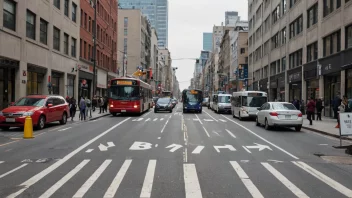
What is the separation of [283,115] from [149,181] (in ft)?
43.9

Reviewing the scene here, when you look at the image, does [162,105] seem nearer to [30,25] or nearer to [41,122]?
[30,25]

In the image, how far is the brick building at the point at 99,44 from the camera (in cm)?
4441

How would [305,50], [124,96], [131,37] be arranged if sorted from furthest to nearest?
[131,37], [305,50], [124,96]

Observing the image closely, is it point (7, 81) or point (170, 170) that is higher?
point (7, 81)

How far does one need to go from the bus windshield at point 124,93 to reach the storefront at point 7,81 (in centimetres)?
779

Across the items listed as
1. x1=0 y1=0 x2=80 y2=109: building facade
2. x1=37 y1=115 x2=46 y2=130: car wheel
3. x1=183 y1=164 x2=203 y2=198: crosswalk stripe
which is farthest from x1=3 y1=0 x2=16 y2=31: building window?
x1=183 y1=164 x2=203 y2=198: crosswalk stripe

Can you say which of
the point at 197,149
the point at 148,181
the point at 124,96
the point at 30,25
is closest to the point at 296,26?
the point at 124,96

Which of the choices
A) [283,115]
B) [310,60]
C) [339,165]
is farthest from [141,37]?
[339,165]

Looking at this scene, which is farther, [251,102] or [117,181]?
[251,102]

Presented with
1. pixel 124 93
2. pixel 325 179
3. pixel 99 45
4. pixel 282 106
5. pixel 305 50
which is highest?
pixel 99 45

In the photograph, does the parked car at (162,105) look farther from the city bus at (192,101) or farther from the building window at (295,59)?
the building window at (295,59)

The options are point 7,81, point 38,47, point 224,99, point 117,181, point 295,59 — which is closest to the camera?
point 117,181

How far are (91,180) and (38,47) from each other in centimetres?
2550

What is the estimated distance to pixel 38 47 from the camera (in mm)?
30031
